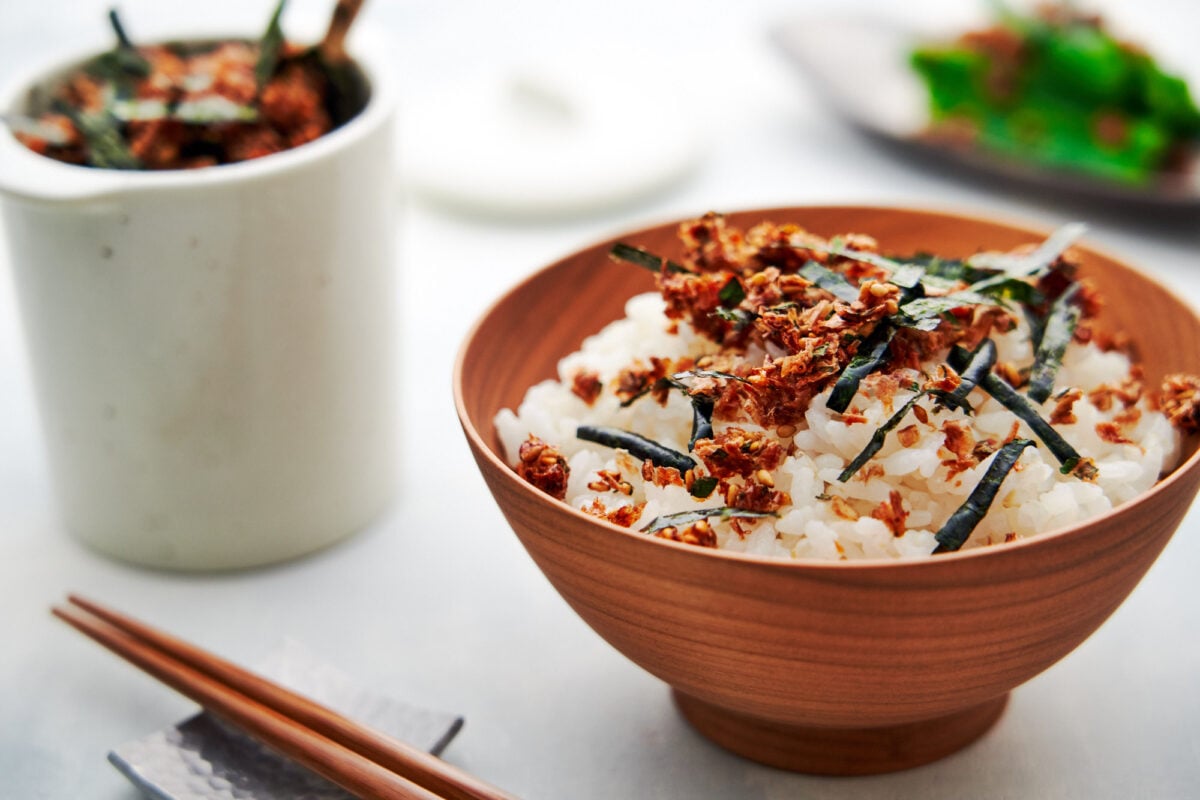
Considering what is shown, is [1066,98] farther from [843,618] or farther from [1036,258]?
[843,618]

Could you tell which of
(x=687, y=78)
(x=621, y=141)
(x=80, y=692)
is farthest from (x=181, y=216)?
(x=687, y=78)

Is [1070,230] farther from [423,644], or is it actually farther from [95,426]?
[95,426]

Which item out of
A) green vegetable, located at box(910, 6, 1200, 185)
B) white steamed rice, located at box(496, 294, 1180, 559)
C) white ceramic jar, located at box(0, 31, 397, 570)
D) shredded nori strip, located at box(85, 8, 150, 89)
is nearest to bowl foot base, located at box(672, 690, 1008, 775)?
white steamed rice, located at box(496, 294, 1180, 559)

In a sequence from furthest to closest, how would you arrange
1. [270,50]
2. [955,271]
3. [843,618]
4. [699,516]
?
1. [270,50]
2. [955,271]
3. [699,516]
4. [843,618]

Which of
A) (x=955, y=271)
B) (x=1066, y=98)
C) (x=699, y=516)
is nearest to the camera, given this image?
(x=699, y=516)

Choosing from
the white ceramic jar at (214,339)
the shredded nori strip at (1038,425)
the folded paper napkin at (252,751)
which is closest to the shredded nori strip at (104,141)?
the white ceramic jar at (214,339)

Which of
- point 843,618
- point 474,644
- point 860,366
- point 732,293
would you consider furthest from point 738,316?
point 474,644
